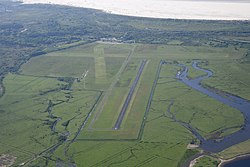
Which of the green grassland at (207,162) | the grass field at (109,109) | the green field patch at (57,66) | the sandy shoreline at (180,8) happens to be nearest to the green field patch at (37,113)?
the grass field at (109,109)

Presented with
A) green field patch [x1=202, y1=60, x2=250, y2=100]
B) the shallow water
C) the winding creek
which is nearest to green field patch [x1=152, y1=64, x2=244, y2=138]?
the winding creek

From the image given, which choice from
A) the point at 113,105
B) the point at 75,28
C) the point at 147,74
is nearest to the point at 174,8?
the point at 75,28

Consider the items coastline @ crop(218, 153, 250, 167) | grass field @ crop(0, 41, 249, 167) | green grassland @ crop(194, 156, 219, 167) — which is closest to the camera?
green grassland @ crop(194, 156, 219, 167)

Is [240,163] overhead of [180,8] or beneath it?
beneath

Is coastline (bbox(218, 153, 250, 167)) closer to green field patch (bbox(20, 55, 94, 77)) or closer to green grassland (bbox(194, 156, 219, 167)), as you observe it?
green grassland (bbox(194, 156, 219, 167))

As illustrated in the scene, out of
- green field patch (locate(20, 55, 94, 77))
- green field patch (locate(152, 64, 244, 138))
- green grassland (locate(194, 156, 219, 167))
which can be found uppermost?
green field patch (locate(20, 55, 94, 77))

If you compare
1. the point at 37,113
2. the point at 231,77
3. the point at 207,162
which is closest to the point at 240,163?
the point at 207,162

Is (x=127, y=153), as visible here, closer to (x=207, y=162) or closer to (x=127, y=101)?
(x=207, y=162)
